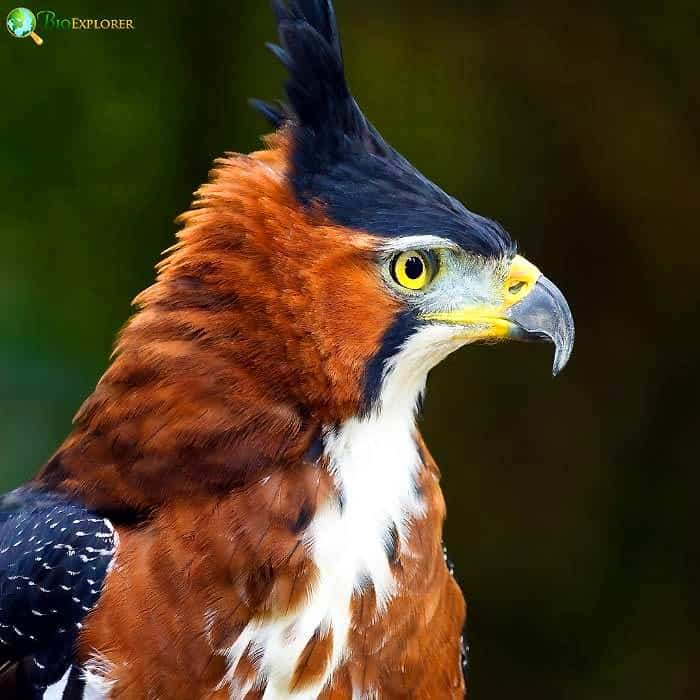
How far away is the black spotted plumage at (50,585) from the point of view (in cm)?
173

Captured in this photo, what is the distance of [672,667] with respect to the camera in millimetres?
3586

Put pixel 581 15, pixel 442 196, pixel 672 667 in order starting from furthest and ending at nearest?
pixel 672 667 → pixel 581 15 → pixel 442 196

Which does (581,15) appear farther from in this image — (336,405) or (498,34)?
(336,405)

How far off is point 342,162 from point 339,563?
2.05ft

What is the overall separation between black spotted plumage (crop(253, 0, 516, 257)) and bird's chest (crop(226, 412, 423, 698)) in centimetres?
32

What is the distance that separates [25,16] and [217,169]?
5.60 feet

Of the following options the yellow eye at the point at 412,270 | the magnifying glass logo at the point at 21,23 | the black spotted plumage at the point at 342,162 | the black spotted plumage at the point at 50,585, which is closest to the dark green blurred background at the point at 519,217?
the magnifying glass logo at the point at 21,23

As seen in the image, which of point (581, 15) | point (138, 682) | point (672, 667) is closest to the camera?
point (138, 682)

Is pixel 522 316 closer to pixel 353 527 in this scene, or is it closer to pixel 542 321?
pixel 542 321

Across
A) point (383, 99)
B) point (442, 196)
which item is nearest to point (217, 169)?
point (442, 196)

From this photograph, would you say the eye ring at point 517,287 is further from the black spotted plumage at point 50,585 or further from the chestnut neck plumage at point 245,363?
the black spotted plumage at point 50,585

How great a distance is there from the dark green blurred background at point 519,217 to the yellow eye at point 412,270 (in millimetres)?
1704

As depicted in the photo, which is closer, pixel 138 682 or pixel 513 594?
pixel 138 682

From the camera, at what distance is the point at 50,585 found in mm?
1762
